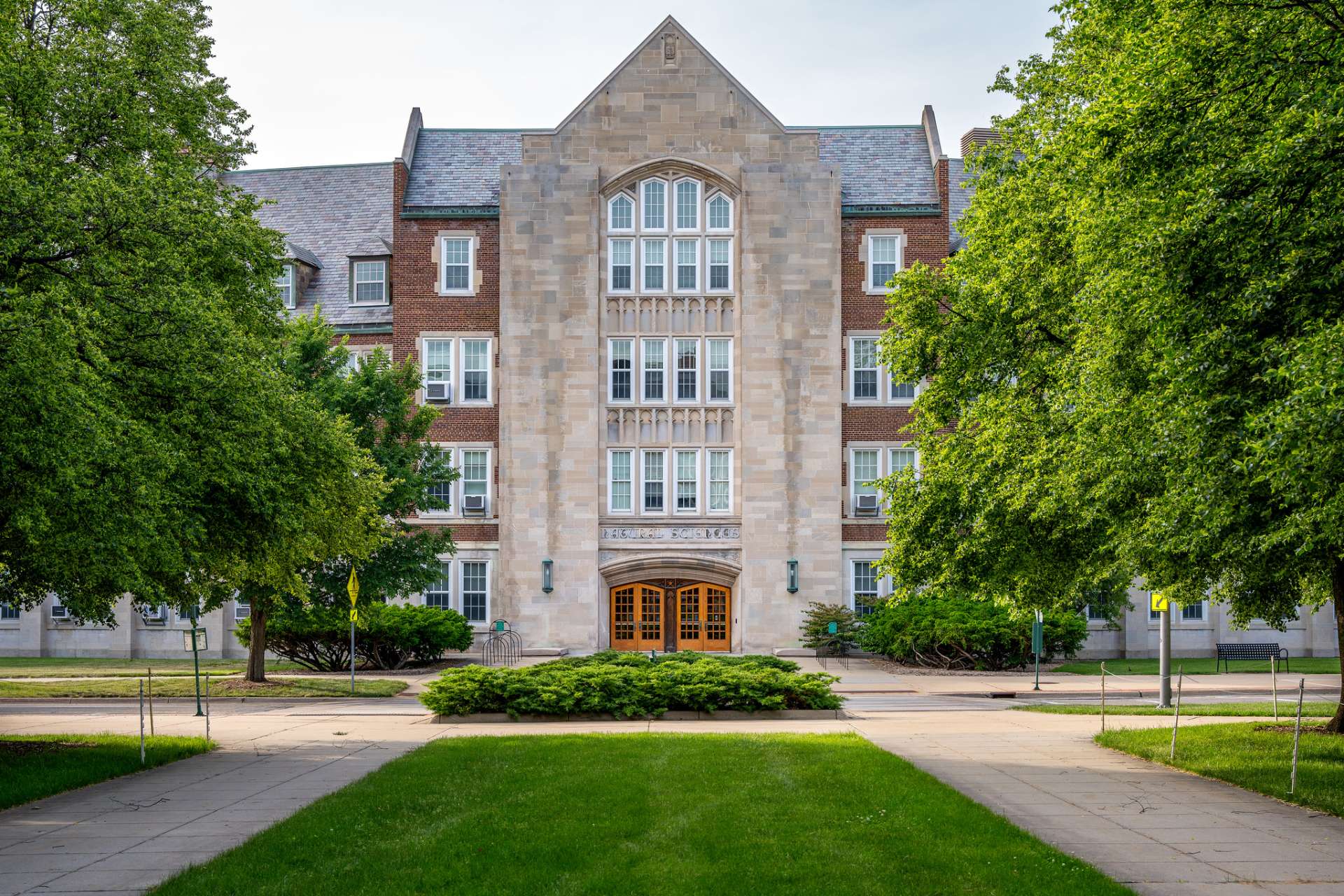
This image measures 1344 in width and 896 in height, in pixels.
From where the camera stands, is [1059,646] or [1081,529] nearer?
[1081,529]

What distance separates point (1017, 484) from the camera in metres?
17.6

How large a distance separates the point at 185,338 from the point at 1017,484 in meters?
11.8

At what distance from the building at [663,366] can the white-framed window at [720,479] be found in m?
0.08

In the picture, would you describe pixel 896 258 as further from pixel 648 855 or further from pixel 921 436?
pixel 648 855

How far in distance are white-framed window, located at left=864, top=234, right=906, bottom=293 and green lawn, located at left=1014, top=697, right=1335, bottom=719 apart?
64.9ft

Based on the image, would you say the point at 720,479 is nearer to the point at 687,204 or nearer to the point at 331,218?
the point at 687,204

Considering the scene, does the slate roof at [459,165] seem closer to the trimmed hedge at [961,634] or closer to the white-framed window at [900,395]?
the white-framed window at [900,395]

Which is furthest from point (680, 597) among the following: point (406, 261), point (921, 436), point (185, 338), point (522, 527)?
point (185, 338)

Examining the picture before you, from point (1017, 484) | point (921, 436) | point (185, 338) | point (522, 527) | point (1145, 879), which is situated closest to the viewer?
point (1145, 879)

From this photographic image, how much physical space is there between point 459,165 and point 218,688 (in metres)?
22.5

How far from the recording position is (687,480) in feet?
136

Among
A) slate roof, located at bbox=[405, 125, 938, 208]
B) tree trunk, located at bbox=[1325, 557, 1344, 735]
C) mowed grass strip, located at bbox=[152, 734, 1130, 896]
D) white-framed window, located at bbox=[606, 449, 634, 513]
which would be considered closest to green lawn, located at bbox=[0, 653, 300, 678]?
white-framed window, located at bbox=[606, 449, 634, 513]

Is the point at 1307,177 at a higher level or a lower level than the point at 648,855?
higher

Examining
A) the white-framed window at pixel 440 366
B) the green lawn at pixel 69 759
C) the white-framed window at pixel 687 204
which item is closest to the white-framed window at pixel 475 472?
the white-framed window at pixel 440 366
